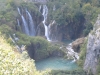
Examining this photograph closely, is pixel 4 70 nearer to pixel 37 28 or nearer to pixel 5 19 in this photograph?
pixel 5 19

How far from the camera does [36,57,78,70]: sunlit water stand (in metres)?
25.8

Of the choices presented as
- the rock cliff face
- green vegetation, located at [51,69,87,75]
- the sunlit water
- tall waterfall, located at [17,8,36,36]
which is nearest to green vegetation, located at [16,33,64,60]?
the sunlit water

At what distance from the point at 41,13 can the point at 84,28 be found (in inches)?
284

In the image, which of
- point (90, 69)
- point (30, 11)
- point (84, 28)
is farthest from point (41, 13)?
point (90, 69)

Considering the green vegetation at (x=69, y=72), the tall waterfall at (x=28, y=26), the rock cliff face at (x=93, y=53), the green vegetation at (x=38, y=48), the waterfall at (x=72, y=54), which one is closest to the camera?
the green vegetation at (x=69, y=72)

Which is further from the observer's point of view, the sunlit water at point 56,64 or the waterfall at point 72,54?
the waterfall at point 72,54

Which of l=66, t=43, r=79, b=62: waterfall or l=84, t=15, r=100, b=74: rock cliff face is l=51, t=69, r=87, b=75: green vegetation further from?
l=66, t=43, r=79, b=62: waterfall

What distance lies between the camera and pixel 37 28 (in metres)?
36.8

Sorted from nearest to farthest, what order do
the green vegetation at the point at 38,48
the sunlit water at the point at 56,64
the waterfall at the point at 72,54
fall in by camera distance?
the sunlit water at the point at 56,64 < the waterfall at the point at 72,54 < the green vegetation at the point at 38,48

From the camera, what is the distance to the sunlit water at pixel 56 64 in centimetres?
2580

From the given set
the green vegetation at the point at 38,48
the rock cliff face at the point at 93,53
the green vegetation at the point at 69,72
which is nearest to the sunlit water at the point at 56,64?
the green vegetation at the point at 38,48

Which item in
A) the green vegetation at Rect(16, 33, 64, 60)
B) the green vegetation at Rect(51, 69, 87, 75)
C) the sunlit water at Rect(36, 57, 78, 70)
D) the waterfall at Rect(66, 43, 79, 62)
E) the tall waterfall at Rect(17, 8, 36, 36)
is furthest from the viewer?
the tall waterfall at Rect(17, 8, 36, 36)

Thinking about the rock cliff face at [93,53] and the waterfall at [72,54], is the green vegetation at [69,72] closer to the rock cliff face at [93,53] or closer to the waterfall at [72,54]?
the rock cliff face at [93,53]

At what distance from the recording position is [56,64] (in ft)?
88.0
